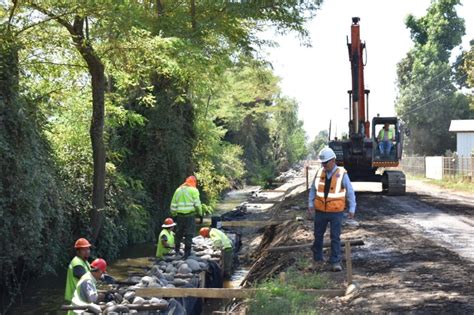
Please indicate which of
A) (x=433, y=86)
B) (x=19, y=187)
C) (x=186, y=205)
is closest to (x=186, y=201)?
(x=186, y=205)

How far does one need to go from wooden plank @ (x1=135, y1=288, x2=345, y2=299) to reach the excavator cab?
15.8m

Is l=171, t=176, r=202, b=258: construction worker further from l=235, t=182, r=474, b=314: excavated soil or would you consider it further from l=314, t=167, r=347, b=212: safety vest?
l=314, t=167, r=347, b=212: safety vest

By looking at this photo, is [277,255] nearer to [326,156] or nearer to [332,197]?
[332,197]

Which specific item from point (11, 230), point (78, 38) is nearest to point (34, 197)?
point (11, 230)

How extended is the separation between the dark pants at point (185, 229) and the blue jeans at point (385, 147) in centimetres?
1167

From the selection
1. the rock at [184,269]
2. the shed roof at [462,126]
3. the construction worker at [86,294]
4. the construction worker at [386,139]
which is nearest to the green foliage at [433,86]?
the shed roof at [462,126]

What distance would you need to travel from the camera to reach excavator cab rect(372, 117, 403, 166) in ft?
78.9

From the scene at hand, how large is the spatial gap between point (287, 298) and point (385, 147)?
16.5m

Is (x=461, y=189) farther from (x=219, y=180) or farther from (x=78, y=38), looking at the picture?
(x=78, y=38)

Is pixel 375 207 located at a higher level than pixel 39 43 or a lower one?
lower

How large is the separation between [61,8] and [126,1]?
1506 mm

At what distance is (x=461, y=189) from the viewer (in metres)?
33.1

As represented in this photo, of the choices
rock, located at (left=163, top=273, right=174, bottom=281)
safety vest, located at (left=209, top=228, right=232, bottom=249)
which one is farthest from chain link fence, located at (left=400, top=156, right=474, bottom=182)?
rock, located at (left=163, top=273, right=174, bottom=281)

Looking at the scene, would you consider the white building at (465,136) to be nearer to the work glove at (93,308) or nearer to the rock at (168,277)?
the rock at (168,277)
